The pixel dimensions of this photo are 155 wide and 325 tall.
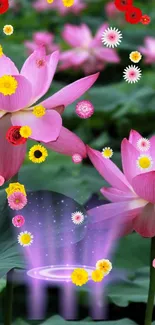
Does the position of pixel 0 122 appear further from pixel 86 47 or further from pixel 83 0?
pixel 83 0

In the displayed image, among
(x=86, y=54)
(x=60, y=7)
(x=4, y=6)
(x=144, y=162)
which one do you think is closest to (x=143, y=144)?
(x=144, y=162)

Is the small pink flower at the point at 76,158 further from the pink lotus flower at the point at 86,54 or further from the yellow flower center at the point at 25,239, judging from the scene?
the pink lotus flower at the point at 86,54

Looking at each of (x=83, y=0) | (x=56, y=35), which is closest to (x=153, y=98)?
(x=56, y=35)

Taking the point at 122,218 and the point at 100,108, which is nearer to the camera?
the point at 122,218

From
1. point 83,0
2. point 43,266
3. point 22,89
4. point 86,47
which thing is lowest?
point 43,266

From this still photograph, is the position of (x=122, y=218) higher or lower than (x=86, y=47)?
lower

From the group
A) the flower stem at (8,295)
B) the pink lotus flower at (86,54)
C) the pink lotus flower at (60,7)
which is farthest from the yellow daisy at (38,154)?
the pink lotus flower at (60,7)
